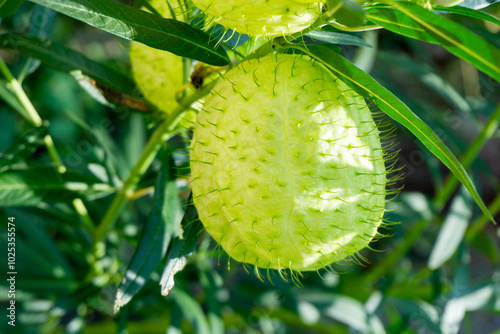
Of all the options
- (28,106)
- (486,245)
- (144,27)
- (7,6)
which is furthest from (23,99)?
(486,245)

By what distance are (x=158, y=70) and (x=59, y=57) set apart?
207 millimetres

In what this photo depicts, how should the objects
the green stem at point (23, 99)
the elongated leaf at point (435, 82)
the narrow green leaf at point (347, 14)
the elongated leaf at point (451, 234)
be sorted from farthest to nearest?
the elongated leaf at point (435, 82) < the elongated leaf at point (451, 234) < the green stem at point (23, 99) < the narrow green leaf at point (347, 14)

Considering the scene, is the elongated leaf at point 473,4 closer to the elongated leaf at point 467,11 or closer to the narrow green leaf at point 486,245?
the elongated leaf at point 467,11

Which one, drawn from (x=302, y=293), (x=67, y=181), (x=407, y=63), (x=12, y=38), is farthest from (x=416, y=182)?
(x=12, y=38)

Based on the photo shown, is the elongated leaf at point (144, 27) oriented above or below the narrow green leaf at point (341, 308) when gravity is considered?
Result: above

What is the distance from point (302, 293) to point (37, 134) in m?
0.81

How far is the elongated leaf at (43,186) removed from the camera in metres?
0.79

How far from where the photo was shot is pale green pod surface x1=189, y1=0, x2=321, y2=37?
465 millimetres

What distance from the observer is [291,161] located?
50 centimetres

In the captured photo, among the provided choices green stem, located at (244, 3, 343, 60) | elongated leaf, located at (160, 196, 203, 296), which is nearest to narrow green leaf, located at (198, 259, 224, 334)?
elongated leaf, located at (160, 196, 203, 296)

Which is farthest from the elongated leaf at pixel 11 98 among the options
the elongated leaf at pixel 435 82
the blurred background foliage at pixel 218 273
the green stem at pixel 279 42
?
the elongated leaf at pixel 435 82

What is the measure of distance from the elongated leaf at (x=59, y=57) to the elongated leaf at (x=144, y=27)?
0.85ft

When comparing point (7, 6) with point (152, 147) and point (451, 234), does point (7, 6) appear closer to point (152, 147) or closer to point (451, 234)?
point (152, 147)

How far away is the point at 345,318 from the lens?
1.15m
